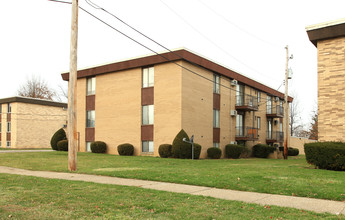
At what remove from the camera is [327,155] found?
610 inches

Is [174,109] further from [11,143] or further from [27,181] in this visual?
[11,143]

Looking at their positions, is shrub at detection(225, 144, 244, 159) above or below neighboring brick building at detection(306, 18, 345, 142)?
below

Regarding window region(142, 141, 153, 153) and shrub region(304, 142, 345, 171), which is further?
window region(142, 141, 153, 153)

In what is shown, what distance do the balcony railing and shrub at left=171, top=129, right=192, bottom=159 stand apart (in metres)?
9.85

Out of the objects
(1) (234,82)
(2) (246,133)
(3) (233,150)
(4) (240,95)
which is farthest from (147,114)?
(2) (246,133)

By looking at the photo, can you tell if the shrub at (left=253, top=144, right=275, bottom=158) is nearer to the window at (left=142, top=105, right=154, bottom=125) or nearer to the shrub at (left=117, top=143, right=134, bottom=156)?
the window at (left=142, top=105, right=154, bottom=125)

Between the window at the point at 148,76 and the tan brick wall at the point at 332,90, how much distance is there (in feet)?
42.2

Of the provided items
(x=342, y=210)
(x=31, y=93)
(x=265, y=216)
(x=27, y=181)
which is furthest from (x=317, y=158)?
(x=31, y=93)

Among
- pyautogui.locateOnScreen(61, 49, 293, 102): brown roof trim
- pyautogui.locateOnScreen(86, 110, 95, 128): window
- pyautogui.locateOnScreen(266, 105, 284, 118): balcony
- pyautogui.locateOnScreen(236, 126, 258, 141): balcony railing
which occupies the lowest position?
pyautogui.locateOnScreen(236, 126, 258, 141): balcony railing

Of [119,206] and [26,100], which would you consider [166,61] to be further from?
[26,100]

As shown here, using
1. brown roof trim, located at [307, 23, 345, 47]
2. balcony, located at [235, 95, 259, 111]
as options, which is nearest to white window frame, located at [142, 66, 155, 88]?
balcony, located at [235, 95, 259, 111]

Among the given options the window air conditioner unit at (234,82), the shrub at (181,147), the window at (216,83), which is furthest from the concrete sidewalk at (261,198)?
the window air conditioner unit at (234,82)

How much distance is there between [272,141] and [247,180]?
31.5 metres

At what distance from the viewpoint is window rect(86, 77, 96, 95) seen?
103ft
